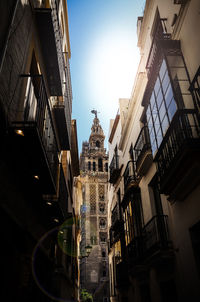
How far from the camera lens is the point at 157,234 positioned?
8250mm

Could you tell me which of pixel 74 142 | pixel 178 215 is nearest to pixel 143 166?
pixel 178 215

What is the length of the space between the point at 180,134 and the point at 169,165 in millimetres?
796

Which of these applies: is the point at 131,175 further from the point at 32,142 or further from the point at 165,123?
the point at 32,142

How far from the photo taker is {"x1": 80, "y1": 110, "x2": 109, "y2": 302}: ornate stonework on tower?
180ft

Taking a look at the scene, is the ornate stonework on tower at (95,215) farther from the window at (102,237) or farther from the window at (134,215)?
the window at (134,215)

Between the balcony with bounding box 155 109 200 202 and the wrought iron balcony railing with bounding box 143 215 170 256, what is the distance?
1525 mm

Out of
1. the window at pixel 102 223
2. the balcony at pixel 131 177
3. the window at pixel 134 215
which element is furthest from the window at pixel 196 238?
the window at pixel 102 223

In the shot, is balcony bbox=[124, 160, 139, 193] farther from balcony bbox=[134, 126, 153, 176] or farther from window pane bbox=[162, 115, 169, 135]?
window pane bbox=[162, 115, 169, 135]

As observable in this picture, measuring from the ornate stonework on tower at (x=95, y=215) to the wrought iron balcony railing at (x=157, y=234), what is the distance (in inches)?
1714

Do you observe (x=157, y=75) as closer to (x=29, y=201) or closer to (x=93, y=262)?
(x=29, y=201)

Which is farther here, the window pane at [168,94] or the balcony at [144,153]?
the balcony at [144,153]

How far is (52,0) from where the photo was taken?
884 centimetres

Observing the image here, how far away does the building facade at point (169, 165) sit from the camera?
19.7 ft

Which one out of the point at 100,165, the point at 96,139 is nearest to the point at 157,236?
the point at 100,165
